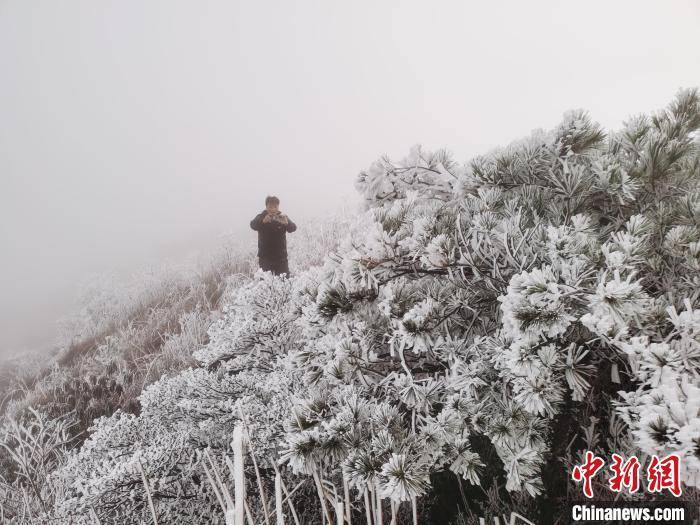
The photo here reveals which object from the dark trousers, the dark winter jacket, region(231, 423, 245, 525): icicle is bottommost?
region(231, 423, 245, 525): icicle

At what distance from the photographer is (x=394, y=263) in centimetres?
174

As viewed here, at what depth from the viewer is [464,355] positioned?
1.70 metres

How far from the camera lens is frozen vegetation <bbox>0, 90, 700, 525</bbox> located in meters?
1.24

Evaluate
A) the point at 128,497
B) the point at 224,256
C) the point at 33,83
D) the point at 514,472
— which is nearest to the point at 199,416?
the point at 128,497

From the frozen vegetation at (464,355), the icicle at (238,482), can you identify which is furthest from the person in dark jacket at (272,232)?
the icicle at (238,482)

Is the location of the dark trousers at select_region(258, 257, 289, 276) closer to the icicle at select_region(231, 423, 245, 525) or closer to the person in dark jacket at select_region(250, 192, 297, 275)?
the person in dark jacket at select_region(250, 192, 297, 275)

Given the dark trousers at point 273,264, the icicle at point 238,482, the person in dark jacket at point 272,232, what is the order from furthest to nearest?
the dark trousers at point 273,264
the person in dark jacket at point 272,232
the icicle at point 238,482

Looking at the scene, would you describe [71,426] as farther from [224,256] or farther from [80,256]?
[80,256]

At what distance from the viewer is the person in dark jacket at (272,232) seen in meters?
5.82

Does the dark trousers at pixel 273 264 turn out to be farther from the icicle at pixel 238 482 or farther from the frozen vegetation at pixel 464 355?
the icicle at pixel 238 482

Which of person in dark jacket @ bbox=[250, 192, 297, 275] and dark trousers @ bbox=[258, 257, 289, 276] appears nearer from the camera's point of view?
person in dark jacket @ bbox=[250, 192, 297, 275]

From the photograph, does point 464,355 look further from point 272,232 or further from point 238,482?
point 272,232

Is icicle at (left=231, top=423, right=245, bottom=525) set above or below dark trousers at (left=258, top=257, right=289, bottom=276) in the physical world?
below

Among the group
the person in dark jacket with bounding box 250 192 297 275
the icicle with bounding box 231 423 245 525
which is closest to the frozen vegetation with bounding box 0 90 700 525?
the icicle with bounding box 231 423 245 525
